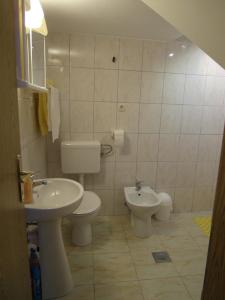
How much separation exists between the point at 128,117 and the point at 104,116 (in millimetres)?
278

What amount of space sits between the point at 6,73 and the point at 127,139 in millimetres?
1849

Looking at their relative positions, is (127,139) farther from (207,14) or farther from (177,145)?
(207,14)

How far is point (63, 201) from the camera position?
5.15 ft

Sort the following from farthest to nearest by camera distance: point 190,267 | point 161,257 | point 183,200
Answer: point 183,200, point 161,257, point 190,267

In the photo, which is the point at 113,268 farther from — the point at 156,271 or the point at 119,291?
the point at 156,271

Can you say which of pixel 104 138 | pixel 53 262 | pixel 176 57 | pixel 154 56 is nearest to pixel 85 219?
pixel 53 262

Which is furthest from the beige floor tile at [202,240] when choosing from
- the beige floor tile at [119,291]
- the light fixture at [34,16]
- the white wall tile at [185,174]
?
the light fixture at [34,16]

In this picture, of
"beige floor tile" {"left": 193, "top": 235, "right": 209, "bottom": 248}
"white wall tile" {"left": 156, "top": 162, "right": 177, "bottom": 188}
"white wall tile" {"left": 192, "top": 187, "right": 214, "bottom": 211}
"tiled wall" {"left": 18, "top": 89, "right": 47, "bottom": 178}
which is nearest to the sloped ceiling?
"tiled wall" {"left": 18, "top": 89, "right": 47, "bottom": 178}

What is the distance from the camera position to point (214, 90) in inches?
99.9

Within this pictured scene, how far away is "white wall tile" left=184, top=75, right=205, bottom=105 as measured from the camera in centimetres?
246

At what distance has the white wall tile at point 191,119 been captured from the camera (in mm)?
2543

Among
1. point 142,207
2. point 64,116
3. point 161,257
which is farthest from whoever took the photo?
point 64,116

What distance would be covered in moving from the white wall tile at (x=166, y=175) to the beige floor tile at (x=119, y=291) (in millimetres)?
1275

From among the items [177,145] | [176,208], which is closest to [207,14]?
[177,145]
